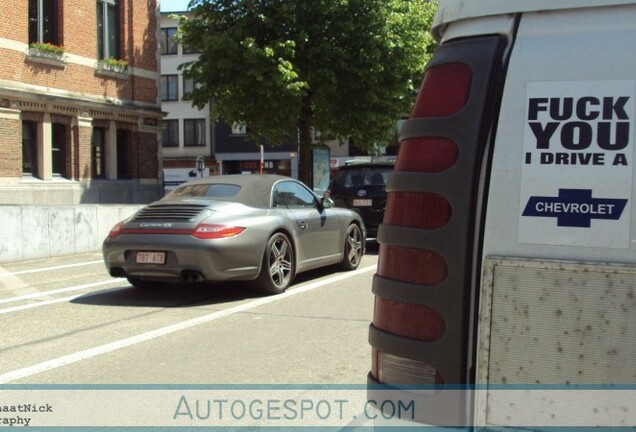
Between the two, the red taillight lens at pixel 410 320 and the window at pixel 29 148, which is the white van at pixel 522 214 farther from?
the window at pixel 29 148

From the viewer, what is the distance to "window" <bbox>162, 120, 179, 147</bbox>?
178ft

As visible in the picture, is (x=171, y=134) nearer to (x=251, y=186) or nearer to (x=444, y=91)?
(x=251, y=186)

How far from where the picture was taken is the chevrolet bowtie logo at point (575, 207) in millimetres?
1750

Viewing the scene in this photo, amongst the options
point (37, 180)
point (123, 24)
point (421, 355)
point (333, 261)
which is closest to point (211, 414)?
point (421, 355)

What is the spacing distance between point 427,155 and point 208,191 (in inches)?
247

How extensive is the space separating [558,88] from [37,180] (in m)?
20.8

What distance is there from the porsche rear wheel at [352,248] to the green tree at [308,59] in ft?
31.0

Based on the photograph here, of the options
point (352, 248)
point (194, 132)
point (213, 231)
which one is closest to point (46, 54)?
point (352, 248)

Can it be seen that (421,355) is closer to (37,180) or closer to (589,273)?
(589,273)

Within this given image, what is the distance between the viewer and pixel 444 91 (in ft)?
6.53

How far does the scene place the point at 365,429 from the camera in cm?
371

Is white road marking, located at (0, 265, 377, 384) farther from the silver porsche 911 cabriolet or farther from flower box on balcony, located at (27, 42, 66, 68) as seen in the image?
flower box on balcony, located at (27, 42, 66, 68)

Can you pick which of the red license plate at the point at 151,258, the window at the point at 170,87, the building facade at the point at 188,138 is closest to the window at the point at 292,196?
the red license plate at the point at 151,258

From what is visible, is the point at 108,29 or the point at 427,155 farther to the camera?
the point at 108,29
